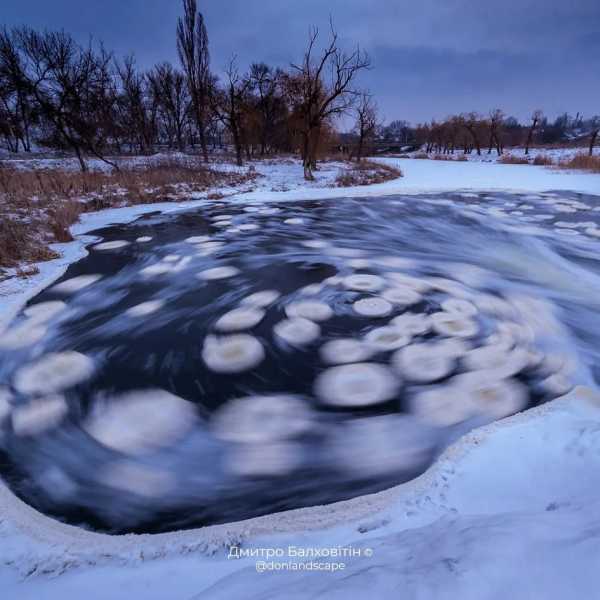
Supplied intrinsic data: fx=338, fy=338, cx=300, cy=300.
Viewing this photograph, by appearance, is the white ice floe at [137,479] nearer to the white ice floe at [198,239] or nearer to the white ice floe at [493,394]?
the white ice floe at [493,394]

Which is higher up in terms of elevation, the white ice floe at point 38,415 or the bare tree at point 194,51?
the bare tree at point 194,51

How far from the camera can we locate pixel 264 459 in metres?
1.37

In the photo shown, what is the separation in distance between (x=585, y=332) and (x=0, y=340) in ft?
12.5

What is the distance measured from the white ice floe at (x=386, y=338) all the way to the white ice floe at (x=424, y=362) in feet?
0.21

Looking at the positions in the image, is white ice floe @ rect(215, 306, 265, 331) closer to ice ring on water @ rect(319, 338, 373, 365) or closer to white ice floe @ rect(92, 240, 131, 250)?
ice ring on water @ rect(319, 338, 373, 365)

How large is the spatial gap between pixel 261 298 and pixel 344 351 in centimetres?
101

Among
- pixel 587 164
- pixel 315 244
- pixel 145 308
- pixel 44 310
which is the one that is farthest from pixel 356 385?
pixel 587 164

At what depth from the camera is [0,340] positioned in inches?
85.8

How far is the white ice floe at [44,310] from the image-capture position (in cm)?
247

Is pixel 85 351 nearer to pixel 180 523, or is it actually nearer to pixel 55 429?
pixel 55 429

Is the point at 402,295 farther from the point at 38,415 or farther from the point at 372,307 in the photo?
the point at 38,415

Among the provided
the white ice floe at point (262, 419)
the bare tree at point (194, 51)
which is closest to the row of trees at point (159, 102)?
the bare tree at point (194, 51)

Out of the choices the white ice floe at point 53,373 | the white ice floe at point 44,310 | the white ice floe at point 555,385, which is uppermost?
the white ice floe at point 44,310

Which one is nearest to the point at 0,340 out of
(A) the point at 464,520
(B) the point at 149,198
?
(A) the point at 464,520
